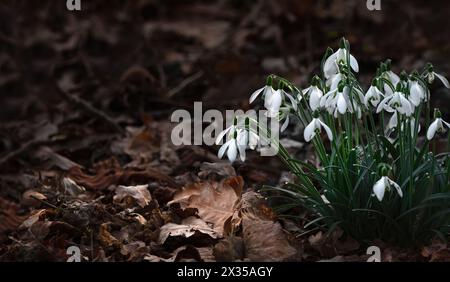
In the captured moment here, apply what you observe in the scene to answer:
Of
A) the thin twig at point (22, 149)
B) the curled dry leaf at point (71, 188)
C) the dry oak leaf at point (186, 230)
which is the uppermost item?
the thin twig at point (22, 149)

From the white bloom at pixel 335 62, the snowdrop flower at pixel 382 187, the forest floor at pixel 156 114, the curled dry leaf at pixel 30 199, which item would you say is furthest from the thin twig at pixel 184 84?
the snowdrop flower at pixel 382 187

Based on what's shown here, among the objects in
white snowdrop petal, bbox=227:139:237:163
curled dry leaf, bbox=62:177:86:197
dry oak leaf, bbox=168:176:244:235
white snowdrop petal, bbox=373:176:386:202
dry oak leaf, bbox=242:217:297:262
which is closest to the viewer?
white snowdrop petal, bbox=373:176:386:202

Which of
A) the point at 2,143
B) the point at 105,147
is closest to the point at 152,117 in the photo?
the point at 105,147

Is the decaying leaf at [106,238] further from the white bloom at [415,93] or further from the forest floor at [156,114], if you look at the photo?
the white bloom at [415,93]

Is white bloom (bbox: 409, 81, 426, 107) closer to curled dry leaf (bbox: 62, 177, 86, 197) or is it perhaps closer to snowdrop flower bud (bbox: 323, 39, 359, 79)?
snowdrop flower bud (bbox: 323, 39, 359, 79)

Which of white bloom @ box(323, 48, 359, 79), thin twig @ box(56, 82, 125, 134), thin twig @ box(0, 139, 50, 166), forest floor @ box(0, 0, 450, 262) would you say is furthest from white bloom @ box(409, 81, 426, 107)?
thin twig @ box(0, 139, 50, 166)

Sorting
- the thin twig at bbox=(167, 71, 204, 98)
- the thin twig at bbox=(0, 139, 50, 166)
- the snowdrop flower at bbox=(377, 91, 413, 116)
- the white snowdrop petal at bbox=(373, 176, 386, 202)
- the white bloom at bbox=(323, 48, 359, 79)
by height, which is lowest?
the white snowdrop petal at bbox=(373, 176, 386, 202)

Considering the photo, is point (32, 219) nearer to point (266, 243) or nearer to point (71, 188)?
point (71, 188)
